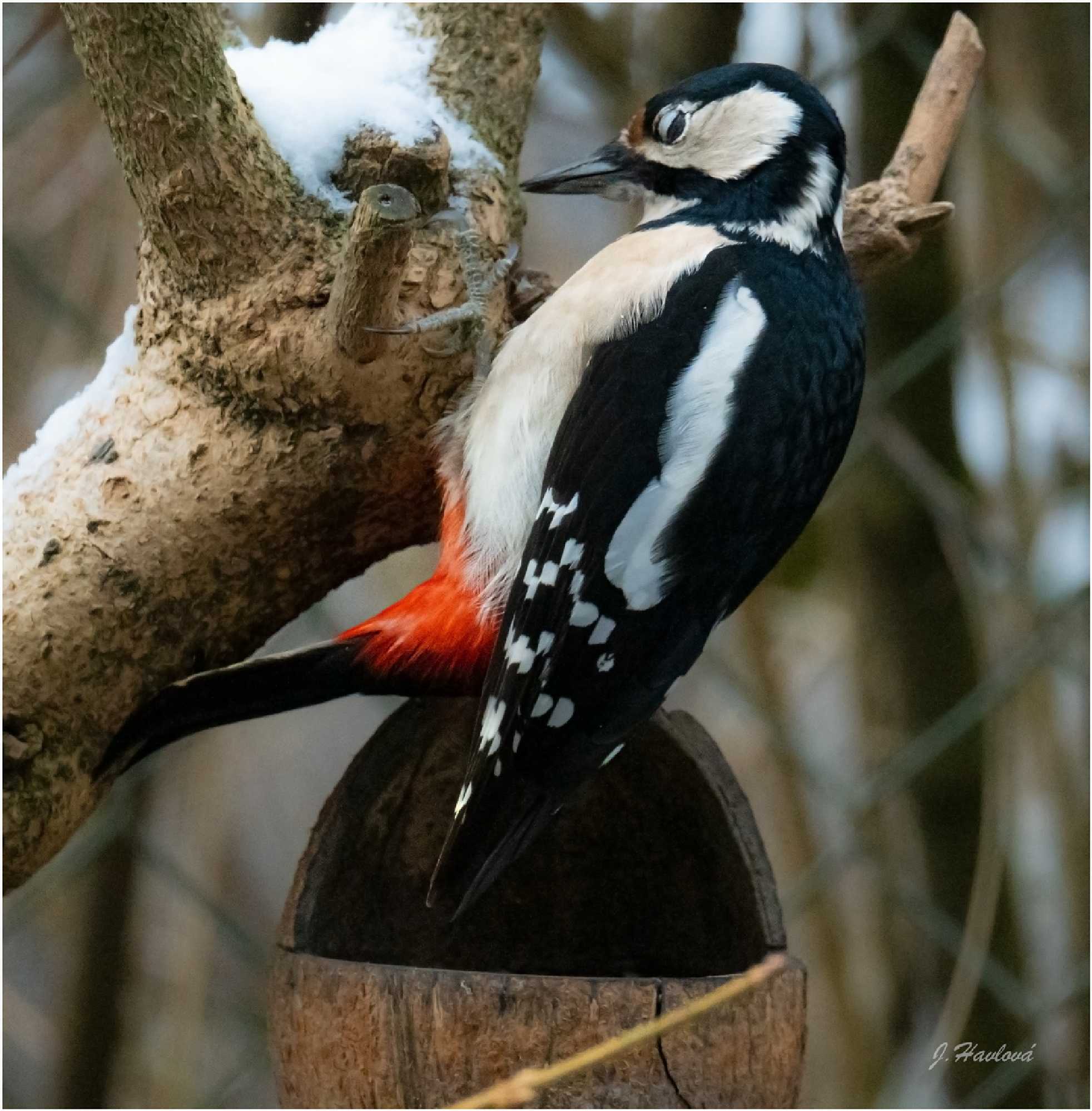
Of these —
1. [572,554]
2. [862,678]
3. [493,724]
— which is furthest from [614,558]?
[862,678]

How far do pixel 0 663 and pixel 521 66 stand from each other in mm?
762

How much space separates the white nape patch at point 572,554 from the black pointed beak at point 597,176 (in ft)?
1.33

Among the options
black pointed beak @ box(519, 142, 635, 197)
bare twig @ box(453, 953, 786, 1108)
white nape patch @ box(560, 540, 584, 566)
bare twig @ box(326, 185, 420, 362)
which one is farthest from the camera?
black pointed beak @ box(519, 142, 635, 197)

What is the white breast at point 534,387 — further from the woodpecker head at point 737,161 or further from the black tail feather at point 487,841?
the black tail feather at point 487,841

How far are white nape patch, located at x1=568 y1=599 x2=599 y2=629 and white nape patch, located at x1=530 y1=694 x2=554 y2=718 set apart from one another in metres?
0.06

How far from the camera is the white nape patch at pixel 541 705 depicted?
39.7 inches

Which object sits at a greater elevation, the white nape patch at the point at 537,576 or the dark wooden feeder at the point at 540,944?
the white nape patch at the point at 537,576

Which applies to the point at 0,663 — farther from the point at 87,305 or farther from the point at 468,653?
the point at 87,305

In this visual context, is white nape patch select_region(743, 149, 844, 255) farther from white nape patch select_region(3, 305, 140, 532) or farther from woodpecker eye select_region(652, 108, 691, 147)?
white nape patch select_region(3, 305, 140, 532)

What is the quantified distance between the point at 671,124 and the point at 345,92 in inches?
12.0

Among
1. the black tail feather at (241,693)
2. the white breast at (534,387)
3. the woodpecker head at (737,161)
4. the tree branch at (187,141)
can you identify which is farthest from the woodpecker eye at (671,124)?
the black tail feather at (241,693)

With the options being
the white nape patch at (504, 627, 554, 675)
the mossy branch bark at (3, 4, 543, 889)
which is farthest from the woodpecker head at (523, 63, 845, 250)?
the white nape patch at (504, 627, 554, 675)

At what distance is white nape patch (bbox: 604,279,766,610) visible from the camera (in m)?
1.01

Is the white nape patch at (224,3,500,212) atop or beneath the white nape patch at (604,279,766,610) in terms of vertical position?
atop
